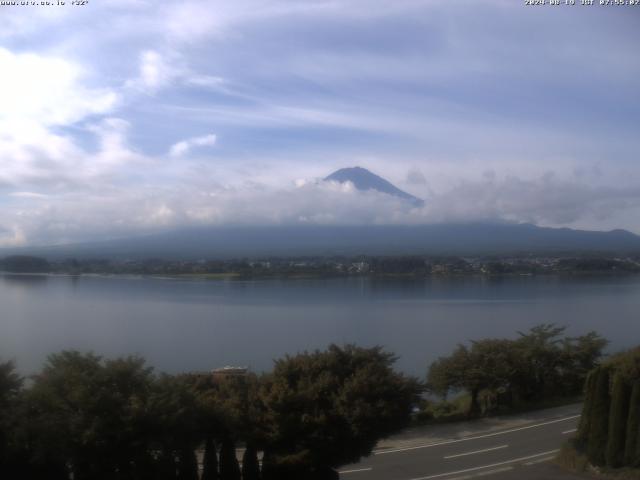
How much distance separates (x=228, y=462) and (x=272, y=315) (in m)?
19.1

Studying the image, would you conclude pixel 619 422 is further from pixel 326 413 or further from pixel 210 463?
pixel 210 463

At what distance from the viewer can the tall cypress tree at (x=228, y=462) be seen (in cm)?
636

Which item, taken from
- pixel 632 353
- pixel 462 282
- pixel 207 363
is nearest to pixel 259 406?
pixel 632 353

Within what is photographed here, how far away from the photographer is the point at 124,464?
577 centimetres

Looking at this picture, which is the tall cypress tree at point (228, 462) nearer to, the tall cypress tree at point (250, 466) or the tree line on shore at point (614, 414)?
the tall cypress tree at point (250, 466)

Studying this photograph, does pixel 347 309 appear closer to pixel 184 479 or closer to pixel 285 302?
pixel 285 302

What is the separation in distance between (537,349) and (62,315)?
50.0 ft

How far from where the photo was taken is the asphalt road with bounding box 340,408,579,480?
25.4ft

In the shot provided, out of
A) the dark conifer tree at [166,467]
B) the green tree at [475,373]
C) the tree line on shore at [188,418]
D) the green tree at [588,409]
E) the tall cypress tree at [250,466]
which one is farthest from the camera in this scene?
the green tree at [475,373]

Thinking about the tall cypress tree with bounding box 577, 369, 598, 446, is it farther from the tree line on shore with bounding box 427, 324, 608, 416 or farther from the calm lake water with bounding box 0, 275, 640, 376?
the calm lake water with bounding box 0, 275, 640, 376

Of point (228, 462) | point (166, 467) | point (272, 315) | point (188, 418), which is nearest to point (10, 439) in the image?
point (166, 467)

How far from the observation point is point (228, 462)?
20.9ft

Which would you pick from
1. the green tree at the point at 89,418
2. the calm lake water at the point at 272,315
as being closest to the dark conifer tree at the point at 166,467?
the green tree at the point at 89,418

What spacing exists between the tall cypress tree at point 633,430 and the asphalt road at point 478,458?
726 mm
